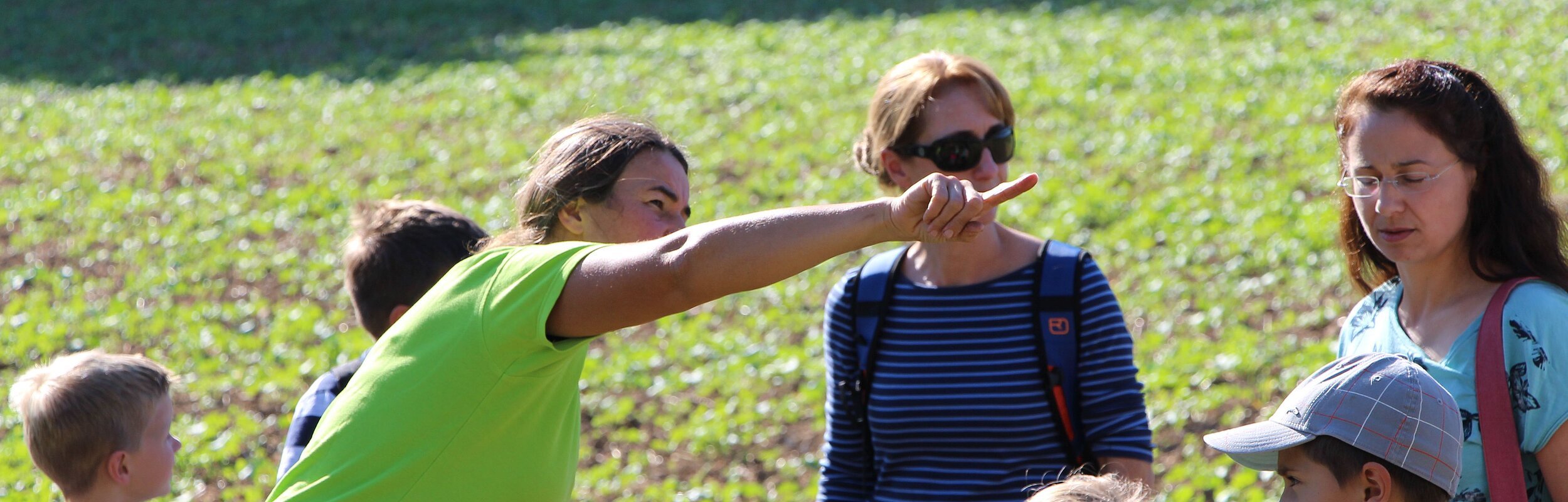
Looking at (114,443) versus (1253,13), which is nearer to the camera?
(114,443)

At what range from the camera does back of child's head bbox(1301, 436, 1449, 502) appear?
2.32 meters

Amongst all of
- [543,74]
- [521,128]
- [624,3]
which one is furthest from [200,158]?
[624,3]

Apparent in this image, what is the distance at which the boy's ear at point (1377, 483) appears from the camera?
7.61ft

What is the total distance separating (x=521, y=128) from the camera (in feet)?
43.1

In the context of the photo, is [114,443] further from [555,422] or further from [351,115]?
[351,115]

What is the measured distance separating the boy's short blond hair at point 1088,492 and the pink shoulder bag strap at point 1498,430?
0.64m

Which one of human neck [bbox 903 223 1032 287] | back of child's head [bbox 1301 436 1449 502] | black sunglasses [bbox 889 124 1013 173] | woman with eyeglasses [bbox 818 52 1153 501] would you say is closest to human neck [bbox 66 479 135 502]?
woman with eyeglasses [bbox 818 52 1153 501]

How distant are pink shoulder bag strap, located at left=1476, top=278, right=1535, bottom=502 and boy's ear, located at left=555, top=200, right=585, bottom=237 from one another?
171cm

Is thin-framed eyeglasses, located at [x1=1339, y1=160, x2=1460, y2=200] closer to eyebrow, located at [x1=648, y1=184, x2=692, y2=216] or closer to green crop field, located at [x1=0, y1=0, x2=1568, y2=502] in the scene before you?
green crop field, located at [x1=0, y1=0, x2=1568, y2=502]

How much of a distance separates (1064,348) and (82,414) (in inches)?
97.9

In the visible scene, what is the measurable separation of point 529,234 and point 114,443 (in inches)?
62.6

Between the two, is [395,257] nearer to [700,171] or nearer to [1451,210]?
[1451,210]

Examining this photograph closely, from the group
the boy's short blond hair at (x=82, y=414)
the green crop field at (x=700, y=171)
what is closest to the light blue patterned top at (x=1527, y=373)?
the green crop field at (x=700, y=171)

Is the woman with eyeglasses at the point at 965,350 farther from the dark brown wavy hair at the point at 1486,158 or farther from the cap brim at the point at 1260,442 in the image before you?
the dark brown wavy hair at the point at 1486,158
